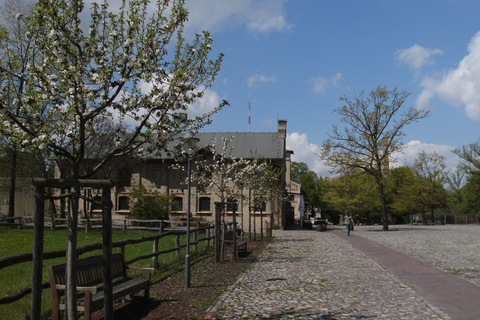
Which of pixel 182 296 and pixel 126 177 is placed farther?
pixel 126 177

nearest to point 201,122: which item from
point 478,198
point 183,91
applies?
point 183,91

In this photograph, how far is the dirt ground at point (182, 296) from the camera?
6.81 meters

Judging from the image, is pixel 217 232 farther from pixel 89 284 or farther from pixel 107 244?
pixel 107 244

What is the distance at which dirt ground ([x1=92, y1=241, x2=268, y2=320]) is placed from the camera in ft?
22.3

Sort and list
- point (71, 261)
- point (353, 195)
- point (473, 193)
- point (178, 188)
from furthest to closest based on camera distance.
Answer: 1. point (353, 195)
2. point (473, 193)
3. point (178, 188)
4. point (71, 261)

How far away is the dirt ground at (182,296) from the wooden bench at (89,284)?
14.3 inches

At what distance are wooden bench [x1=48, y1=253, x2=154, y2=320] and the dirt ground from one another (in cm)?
36

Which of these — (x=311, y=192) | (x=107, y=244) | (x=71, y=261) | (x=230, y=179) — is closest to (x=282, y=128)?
(x=230, y=179)

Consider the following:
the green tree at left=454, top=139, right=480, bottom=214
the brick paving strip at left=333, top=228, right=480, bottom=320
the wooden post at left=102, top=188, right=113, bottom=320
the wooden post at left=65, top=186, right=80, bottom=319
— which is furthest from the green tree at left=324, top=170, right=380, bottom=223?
the wooden post at left=65, top=186, right=80, bottom=319

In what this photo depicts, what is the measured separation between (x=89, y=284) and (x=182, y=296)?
2303mm

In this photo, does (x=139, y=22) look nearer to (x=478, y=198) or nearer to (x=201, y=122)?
(x=201, y=122)

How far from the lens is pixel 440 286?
9.16 m

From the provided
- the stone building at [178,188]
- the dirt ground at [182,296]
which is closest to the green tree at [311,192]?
the stone building at [178,188]

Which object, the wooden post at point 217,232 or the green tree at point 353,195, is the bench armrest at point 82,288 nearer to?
the wooden post at point 217,232
